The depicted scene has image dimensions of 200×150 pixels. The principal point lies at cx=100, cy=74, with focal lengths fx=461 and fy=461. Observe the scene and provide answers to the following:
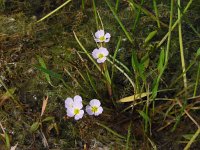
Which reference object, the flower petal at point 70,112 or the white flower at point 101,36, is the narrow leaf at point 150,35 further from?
the flower petal at point 70,112

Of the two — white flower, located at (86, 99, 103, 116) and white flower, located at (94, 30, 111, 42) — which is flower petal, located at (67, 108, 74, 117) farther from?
white flower, located at (94, 30, 111, 42)

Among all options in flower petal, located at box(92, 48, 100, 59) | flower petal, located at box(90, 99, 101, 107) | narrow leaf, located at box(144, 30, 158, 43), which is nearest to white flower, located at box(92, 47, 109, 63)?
flower petal, located at box(92, 48, 100, 59)

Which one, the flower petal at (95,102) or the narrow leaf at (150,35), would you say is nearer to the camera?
the flower petal at (95,102)

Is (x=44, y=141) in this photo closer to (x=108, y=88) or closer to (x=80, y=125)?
(x=80, y=125)

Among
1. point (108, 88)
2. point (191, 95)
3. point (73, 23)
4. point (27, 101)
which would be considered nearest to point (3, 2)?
point (73, 23)

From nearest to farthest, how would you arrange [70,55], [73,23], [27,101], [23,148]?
[23,148]
[27,101]
[70,55]
[73,23]

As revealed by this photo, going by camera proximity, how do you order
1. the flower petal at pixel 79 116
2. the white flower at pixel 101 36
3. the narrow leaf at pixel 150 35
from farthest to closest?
1. the narrow leaf at pixel 150 35
2. the white flower at pixel 101 36
3. the flower petal at pixel 79 116

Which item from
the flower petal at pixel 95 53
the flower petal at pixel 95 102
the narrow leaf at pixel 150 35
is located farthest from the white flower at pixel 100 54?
the narrow leaf at pixel 150 35
